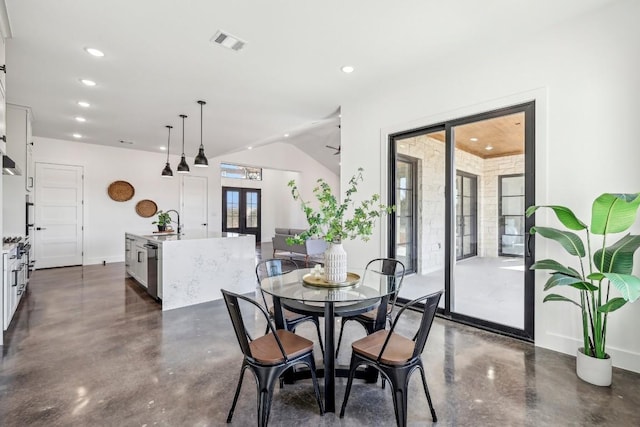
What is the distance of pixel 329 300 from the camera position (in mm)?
1917

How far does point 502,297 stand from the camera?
3.71 metres

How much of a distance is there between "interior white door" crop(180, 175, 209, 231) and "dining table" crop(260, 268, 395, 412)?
22.9 feet

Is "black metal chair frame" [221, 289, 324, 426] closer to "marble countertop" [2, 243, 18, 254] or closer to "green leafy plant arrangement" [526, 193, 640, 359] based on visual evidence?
"green leafy plant arrangement" [526, 193, 640, 359]

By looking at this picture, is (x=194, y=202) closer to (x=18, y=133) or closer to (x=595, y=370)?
(x=18, y=133)

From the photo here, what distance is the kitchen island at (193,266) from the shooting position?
3.97m

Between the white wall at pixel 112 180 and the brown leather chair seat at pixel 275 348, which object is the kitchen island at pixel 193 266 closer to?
the brown leather chair seat at pixel 275 348

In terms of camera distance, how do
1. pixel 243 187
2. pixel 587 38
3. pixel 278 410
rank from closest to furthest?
pixel 278 410 < pixel 587 38 < pixel 243 187

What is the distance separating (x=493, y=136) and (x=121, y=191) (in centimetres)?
792

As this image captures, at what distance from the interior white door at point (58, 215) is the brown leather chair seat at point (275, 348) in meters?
7.18

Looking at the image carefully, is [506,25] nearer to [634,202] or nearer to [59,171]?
[634,202]

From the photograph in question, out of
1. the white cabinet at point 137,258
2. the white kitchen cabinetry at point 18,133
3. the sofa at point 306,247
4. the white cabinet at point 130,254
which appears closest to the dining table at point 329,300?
the white cabinet at point 137,258

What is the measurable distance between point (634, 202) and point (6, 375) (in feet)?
14.9

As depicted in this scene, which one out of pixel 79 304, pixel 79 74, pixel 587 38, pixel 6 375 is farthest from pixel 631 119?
pixel 79 304

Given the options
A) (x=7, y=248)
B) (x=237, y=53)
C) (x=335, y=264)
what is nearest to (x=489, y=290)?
(x=335, y=264)
